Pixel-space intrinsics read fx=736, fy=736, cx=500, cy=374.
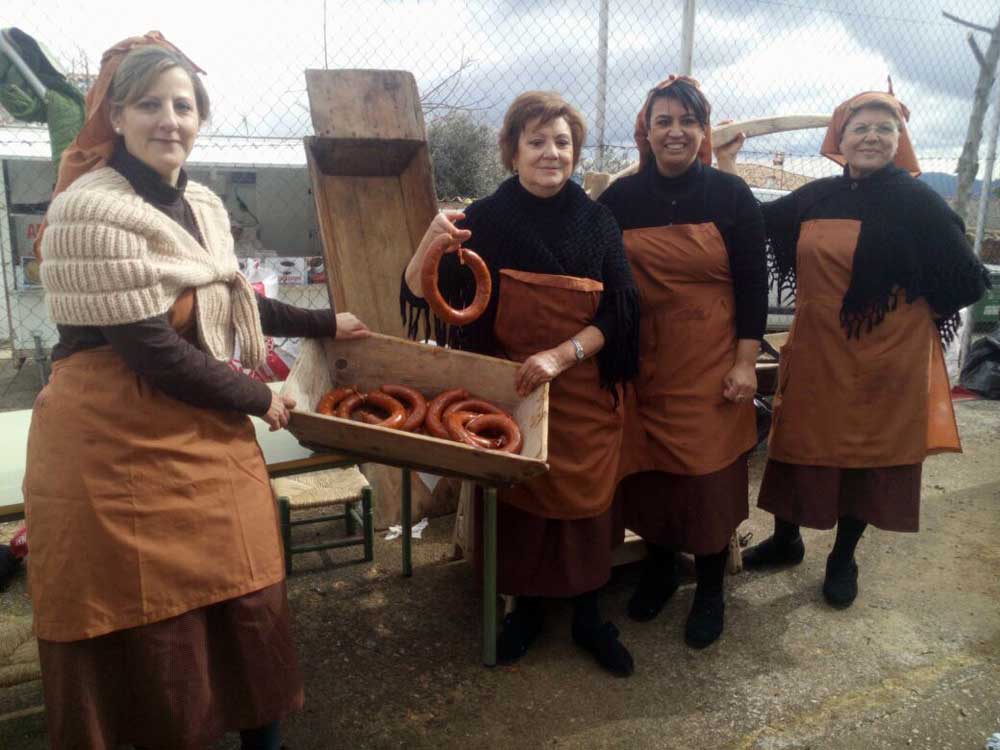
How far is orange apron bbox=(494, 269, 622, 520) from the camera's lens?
8.39ft

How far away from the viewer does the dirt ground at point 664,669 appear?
253 cm

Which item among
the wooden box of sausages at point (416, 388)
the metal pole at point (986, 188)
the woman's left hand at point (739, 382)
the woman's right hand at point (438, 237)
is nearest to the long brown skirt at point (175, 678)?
the wooden box of sausages at point (416, 388)

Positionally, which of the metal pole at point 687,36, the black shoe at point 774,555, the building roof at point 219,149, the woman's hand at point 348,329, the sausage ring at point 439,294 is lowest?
the black shoe at point 774,555

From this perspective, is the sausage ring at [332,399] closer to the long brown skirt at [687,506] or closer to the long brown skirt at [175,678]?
the long brown skirt at [175,678]

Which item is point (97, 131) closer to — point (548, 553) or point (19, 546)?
point (548, 553)

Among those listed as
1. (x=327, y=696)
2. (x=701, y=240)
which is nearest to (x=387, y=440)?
(x=327, y=696)

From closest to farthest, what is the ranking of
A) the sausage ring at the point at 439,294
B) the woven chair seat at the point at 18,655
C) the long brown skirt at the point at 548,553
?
the woven chair seat at the point at 18,655 < the sausage ring at the point at 439,294 < the long brown skirt at the point at 548,553

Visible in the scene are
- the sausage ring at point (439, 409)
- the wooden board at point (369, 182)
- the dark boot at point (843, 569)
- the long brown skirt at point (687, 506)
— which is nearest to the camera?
the sausage ring at point (439, 409)

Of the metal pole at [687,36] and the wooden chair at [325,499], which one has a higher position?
the metal pole at [687,36]

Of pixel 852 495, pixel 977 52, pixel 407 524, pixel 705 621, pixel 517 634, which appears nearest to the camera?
pixel 517 634

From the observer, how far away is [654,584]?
328cm

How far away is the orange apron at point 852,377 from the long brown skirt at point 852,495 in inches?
2.6

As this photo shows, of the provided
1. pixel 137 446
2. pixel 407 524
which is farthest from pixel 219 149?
pixel 137 446

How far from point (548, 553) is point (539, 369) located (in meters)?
0.77
